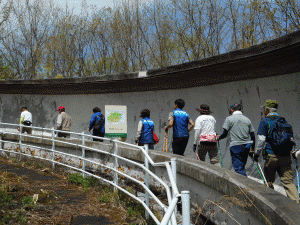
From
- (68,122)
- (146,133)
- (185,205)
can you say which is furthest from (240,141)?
(68,122)

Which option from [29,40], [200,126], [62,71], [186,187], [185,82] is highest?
[29,40]

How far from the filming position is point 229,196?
3.26 metres

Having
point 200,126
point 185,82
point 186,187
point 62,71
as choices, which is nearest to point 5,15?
point 62,71

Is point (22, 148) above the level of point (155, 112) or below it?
below

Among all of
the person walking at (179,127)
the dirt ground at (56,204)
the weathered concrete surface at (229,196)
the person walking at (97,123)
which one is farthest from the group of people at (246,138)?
the person walking at (97,123)

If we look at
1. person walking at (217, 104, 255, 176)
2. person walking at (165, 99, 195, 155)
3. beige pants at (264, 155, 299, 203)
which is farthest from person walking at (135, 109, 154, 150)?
beige pants at (264, 155, 299, 203)

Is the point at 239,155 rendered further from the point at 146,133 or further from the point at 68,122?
the point at 68,122

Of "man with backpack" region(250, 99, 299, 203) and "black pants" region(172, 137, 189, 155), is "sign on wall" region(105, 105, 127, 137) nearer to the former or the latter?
"black pants" region(172, 137, 189, 155)

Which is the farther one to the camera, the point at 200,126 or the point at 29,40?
the point at 29,40

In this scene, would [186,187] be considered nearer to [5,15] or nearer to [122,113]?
[122,113]

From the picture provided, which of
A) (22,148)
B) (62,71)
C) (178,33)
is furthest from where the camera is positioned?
(62,71)

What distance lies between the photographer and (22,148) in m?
9.77

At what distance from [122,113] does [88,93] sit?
289 inches

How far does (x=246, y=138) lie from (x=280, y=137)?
96 centimetres
